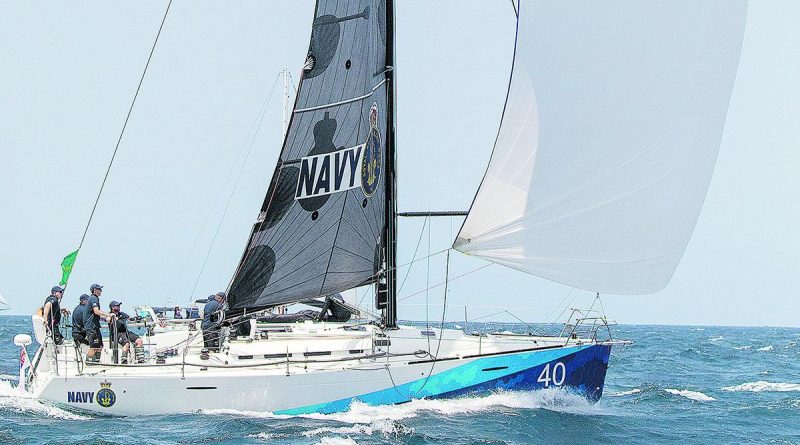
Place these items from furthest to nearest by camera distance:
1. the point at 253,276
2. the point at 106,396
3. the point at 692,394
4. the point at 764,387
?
the point at 764,387
the point at 692,394
the point at 253,276
the point at 106,396

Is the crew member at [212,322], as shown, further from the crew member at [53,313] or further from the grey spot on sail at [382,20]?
the grey spot on sail at [382,20]

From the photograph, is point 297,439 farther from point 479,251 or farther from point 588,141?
point 588,141

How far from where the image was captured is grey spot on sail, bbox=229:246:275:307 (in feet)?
46.8

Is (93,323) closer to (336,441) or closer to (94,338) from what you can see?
(94,338)

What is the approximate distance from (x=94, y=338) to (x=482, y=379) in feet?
21.2

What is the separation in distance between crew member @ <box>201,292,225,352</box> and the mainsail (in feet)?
0.93

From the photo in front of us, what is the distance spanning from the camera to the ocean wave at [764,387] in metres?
20.1

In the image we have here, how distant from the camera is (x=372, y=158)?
14.6 m

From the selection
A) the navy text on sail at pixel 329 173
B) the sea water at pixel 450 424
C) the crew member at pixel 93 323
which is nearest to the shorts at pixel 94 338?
the crew member at pixel 93 323

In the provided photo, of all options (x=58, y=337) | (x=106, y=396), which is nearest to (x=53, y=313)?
(x=58, y=337)

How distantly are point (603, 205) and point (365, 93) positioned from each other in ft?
15.2

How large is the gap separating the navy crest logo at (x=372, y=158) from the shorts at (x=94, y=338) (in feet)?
16.4

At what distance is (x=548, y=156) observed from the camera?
12359mm

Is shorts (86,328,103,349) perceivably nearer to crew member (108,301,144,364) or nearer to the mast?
crew member (108,301,144,364)
